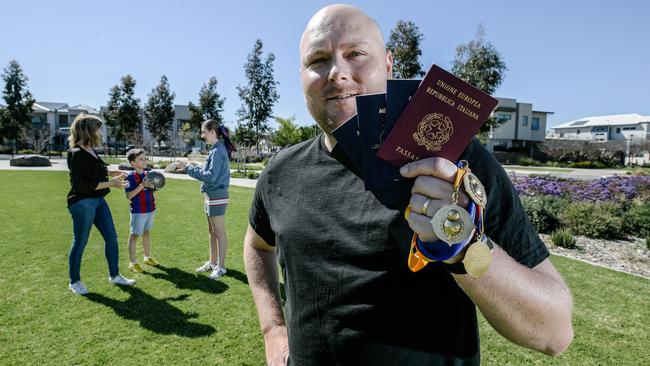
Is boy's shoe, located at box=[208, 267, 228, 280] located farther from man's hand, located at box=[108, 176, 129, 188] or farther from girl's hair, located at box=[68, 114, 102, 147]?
girl's hair, located at box=[68, 114, 102, 147]

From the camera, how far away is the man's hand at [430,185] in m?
0.90

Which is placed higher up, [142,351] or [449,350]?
[449,350]

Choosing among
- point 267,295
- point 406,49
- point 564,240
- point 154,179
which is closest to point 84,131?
point 154,179

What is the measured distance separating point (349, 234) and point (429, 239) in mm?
469

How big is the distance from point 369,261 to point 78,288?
545 centimetres

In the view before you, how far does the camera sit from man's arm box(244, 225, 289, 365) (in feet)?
5.57

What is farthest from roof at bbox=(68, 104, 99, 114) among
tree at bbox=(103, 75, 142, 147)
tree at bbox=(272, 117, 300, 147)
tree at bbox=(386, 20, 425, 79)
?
tree at bbox=(386, 20, 425, 79)

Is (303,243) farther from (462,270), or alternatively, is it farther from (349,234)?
(462,270)

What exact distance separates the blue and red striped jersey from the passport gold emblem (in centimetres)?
611

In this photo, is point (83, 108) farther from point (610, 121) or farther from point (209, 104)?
point (610, 121)

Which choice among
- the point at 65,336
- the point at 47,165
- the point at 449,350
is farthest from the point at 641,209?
the point at 47,165

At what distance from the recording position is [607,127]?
83.0 m

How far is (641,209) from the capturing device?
9.43m

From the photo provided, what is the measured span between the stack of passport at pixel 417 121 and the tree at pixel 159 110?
60.2 m
